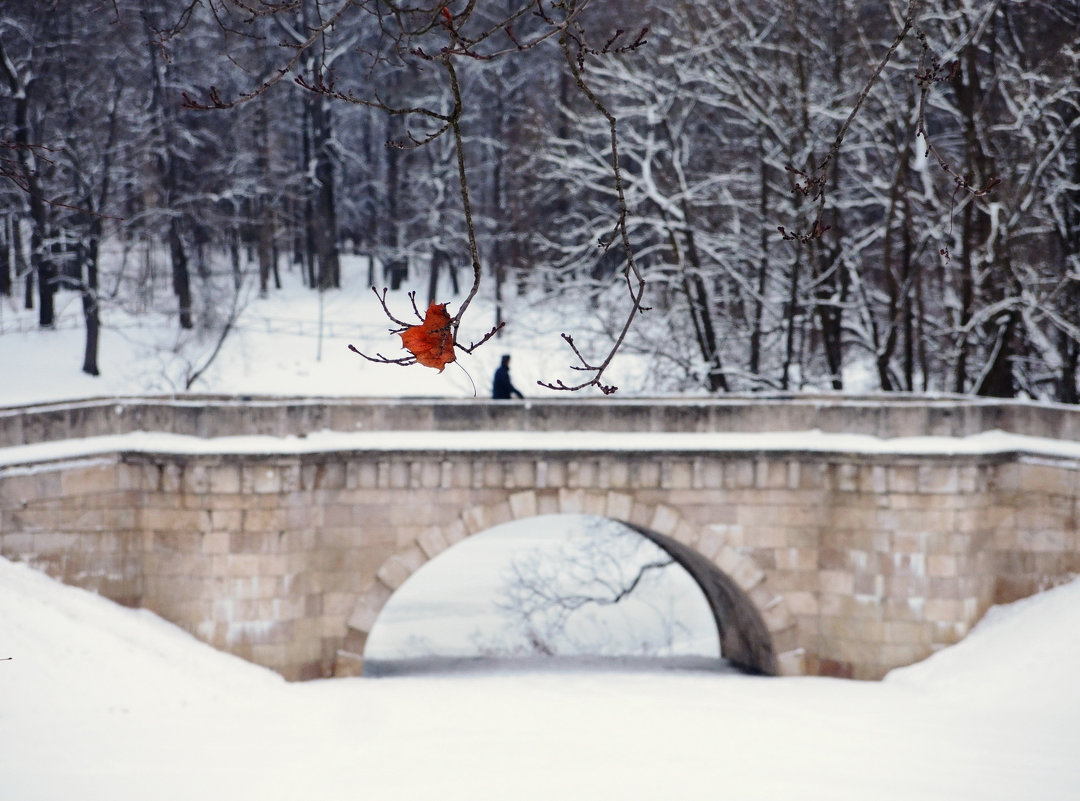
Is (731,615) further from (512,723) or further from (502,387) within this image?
(512,723)

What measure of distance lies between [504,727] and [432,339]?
8.39 meters

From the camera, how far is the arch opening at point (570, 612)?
48.7 feet

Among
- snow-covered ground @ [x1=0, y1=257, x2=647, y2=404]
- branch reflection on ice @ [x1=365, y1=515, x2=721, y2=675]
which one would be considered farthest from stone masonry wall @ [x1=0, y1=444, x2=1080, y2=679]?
snow-covered ground @ [x1=0, y1=257, x2=647, y2=404]

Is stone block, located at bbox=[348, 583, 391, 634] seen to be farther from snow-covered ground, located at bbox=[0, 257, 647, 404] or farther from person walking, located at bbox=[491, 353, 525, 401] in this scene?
snow-covered ground, located at bbox=[0, 257, 647, 404]

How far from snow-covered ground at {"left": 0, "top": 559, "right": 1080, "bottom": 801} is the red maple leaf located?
6410mm

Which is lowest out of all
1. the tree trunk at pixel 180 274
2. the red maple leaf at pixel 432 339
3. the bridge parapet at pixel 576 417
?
the bridge parapet at pixel 576 417

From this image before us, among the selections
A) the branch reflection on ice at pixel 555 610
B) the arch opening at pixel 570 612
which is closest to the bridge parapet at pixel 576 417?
the arch opening at pixel 570 612

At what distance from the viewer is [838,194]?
1733 cm

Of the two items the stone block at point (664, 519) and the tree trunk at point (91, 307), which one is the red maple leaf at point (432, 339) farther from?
the tree trunk at point (91, 307)

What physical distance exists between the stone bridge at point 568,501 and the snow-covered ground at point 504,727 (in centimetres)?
39

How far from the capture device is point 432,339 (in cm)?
332

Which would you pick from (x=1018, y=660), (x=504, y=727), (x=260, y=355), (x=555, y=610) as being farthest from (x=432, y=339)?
(x=260, y=355)

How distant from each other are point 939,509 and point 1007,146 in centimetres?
755

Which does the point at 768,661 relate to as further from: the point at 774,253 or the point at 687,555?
the point at 774,253
